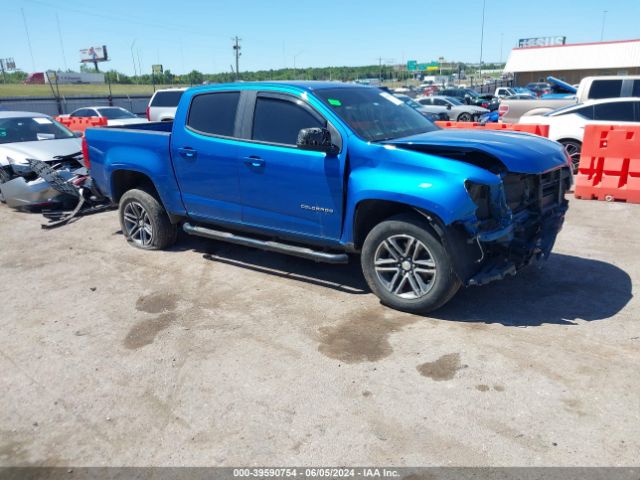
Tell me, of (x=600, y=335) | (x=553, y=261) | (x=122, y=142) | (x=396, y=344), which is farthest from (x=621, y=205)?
(x=122, y=142)

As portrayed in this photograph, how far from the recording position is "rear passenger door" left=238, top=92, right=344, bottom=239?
4.67 m

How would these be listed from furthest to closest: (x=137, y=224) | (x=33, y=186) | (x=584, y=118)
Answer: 1. (x=584, y=118)
2. (x=33, y=186)
3. (x=137, y=224)

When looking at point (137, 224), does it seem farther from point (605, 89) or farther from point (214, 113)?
point (605, 89)

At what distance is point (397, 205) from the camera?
446 centimetres

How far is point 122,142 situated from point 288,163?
2530 mm

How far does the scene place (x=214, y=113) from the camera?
5.50 meters

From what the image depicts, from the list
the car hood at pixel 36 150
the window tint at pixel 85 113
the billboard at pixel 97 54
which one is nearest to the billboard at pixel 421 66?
the billboard at pixel 97 54

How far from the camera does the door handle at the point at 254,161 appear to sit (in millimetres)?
5016

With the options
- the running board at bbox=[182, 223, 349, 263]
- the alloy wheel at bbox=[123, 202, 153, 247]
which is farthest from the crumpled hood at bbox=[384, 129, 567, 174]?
the alloy wheel at bbox=[123, 202, 153, 247]

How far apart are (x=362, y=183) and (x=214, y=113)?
6.50 ft

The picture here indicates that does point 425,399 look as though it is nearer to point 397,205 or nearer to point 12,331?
point 397,205

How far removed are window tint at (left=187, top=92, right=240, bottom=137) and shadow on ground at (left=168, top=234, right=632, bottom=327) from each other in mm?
1536

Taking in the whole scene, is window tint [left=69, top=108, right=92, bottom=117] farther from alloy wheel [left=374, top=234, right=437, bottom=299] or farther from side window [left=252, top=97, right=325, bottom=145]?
alloy wheel [left=374, top=234, right=437, bottom=299]

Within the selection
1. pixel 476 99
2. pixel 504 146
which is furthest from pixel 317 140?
pixel 476 99
